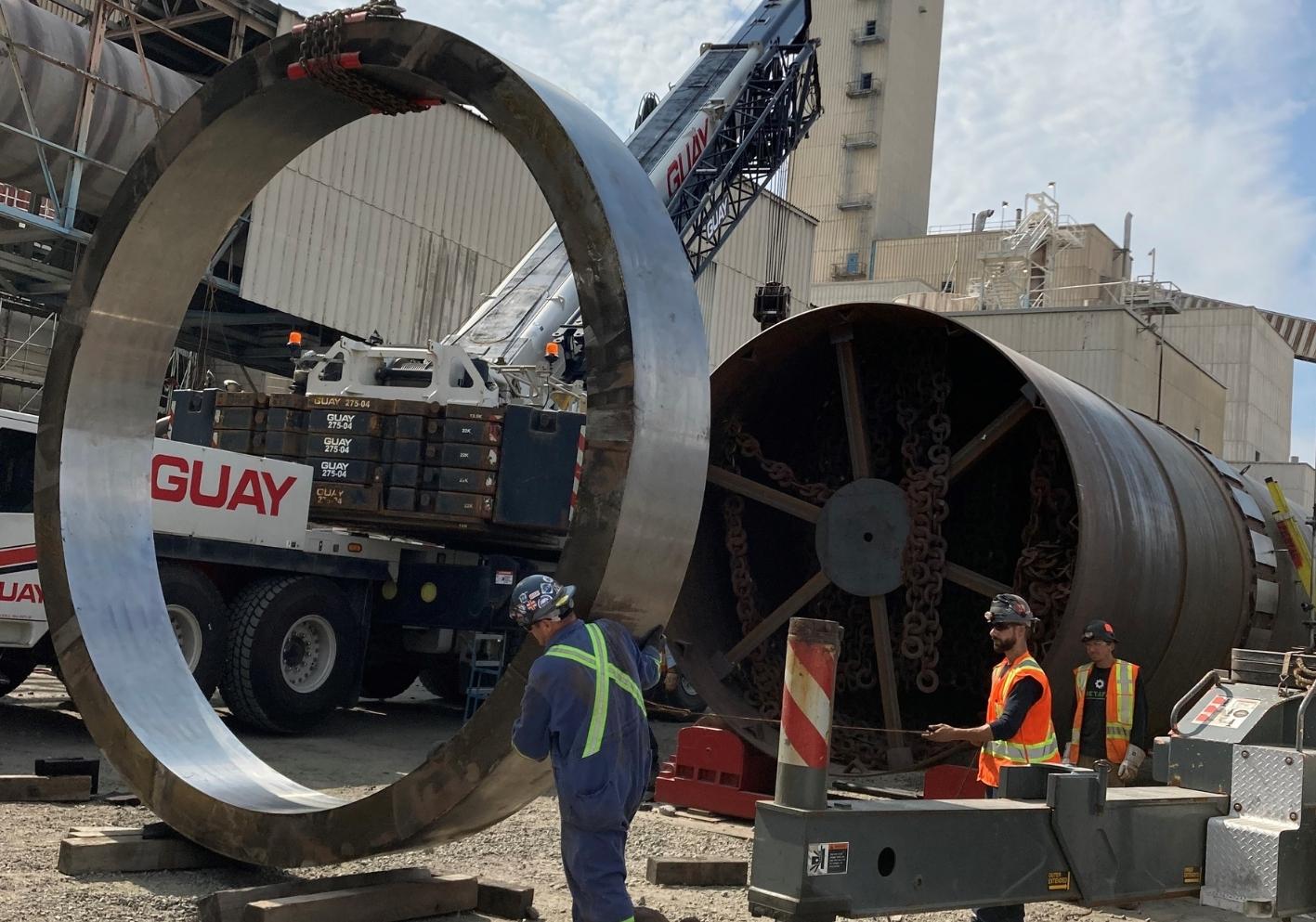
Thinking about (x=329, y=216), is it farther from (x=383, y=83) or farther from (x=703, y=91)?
(x=383, y=83)

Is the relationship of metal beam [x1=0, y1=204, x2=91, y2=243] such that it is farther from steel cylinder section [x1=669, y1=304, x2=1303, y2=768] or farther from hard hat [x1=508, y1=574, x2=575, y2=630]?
hard hat [x1=508, y1=574, x2=575, y2=630]

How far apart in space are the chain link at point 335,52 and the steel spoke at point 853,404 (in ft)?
10.6

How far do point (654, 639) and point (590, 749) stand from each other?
765mm

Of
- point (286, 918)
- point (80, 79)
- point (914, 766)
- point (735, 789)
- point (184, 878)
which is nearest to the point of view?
point (286, 918)

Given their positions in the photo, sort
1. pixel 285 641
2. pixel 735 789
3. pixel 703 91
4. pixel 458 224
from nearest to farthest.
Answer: pixel 735 789, pixel 285 641, pixel 703 91, pixel 458 224

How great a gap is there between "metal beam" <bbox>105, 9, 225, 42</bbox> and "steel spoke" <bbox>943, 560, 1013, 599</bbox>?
14.2 m

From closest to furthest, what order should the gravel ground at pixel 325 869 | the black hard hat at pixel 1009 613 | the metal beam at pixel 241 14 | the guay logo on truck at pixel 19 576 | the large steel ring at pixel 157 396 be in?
the large steel ring at pixel 157 396 < the gravel ground at pixel 325 869 < the black hard hat at pixel 1009 613 < the guay logo on truck at pixel 19 576 < the metal beam at pixel 241 14

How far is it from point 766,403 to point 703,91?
1155cm

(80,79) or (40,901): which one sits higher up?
(80,79)

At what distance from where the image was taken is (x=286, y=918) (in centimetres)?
468

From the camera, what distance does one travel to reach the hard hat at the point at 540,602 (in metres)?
4.43

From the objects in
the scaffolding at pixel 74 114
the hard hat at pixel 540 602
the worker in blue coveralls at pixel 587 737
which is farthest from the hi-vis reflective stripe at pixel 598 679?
the scaffolding at pixel 74 114

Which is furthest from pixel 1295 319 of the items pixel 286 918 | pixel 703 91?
pixel 286 918

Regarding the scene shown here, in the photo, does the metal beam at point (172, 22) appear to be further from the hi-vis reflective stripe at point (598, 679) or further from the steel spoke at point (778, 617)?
the hi-vis reflective stripe at point (598, 679)
